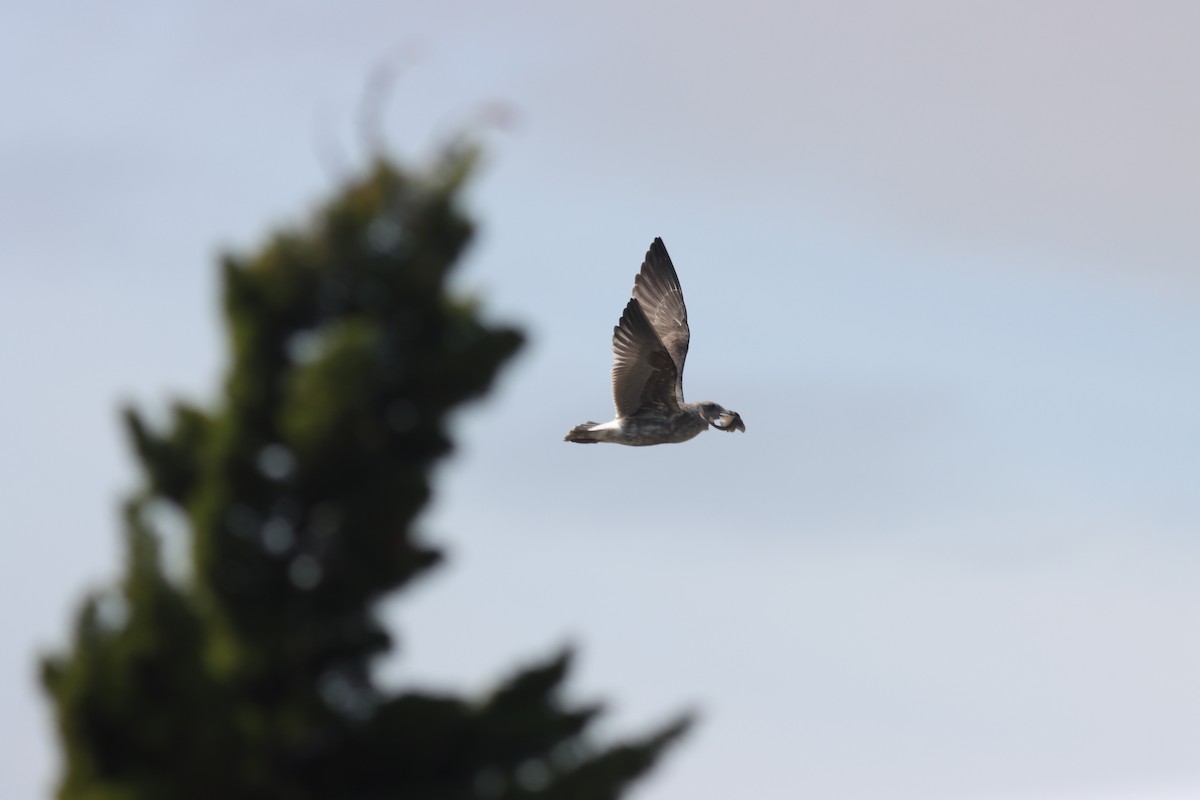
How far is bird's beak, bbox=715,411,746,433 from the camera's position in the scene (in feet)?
108

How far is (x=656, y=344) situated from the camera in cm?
3228

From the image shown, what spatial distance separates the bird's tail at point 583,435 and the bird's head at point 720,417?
5.93 feet

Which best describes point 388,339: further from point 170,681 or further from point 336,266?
point 170,681

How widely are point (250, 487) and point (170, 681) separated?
1789mm

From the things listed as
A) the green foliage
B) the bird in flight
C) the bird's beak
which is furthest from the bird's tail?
the green foliage

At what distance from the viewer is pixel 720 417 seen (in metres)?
32.9

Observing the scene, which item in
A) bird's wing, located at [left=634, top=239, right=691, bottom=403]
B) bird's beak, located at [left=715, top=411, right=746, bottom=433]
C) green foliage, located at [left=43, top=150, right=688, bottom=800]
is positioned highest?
bird's wing, located at [left=634, top=239, right=691, bottom=403]

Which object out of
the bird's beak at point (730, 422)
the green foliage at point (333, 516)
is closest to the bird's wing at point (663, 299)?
the bird's beak at point (730, 422)

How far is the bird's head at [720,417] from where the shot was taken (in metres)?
32.7

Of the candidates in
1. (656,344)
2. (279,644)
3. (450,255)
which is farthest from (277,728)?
(656,344)

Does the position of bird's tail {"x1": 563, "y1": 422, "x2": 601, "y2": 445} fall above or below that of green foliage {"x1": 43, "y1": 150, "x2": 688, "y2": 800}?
above

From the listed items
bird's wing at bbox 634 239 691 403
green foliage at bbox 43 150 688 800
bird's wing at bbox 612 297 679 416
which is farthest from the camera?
bird's wing at bbox 634 239 691 403

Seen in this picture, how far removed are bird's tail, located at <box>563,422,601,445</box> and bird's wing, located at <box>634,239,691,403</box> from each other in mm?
3051

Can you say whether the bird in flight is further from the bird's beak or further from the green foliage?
the green foliage
